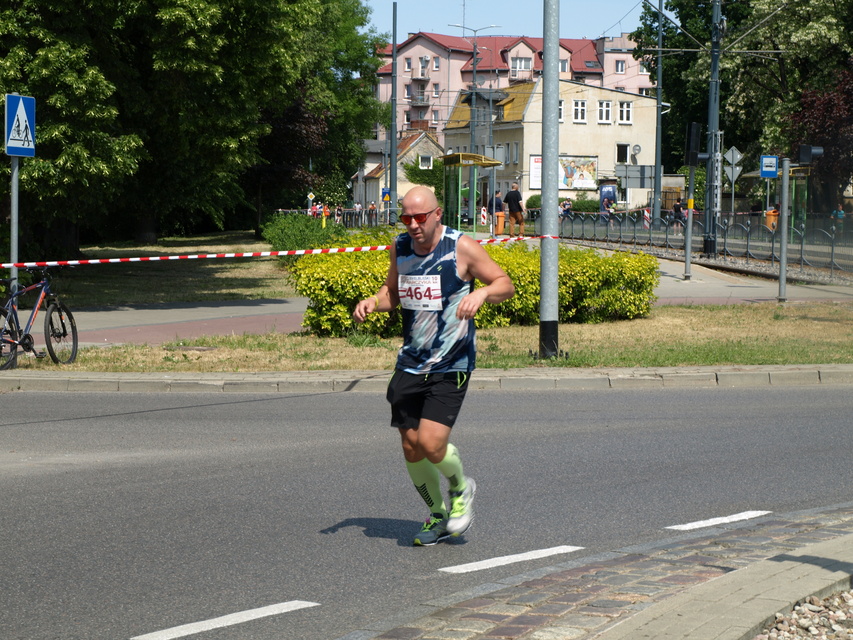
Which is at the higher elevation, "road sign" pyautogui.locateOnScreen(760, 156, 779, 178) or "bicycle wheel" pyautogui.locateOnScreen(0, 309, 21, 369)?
"road sign" pyautogui.locateOnScreen(760, 156, 779, 178)

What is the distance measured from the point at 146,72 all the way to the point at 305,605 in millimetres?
18902

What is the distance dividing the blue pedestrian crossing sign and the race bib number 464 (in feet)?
28.0

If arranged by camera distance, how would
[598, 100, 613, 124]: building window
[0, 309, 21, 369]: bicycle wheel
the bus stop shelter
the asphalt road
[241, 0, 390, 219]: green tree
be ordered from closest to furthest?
the asphalt road < [0, 309, 21, 369]: bicycle wheel < the bus stop shelter < [241, 0, 390, 219]: green tree < [598, 100, 613, 124]: building window

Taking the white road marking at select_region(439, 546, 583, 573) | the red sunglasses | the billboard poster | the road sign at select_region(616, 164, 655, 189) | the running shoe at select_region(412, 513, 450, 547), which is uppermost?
the billboard poster

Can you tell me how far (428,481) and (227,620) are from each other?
1.60 meters

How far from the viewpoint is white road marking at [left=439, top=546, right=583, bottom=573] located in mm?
5770

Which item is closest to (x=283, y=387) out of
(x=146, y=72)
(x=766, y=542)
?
(x=766, y=542)

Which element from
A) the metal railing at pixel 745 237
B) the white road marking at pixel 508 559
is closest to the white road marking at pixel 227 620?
the white road marking at pixel 508 559

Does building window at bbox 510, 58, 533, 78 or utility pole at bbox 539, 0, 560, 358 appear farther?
building window at bbox 510, 58, 533, 78

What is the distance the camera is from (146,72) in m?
22.5

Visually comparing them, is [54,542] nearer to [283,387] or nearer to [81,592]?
[81,592]

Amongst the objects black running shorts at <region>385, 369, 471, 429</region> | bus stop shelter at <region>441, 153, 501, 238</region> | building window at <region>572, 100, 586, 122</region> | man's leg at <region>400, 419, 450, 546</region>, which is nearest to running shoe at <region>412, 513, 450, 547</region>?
man's leg at <region>400, 419, 450, 546</region>

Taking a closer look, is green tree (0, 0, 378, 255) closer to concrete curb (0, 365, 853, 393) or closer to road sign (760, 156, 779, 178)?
concrete curb (0, 365, 853, 393)

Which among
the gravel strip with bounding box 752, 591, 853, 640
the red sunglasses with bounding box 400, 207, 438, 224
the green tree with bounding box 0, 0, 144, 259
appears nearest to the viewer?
the gravel strip with bounding box 752, 591, 853, 640
